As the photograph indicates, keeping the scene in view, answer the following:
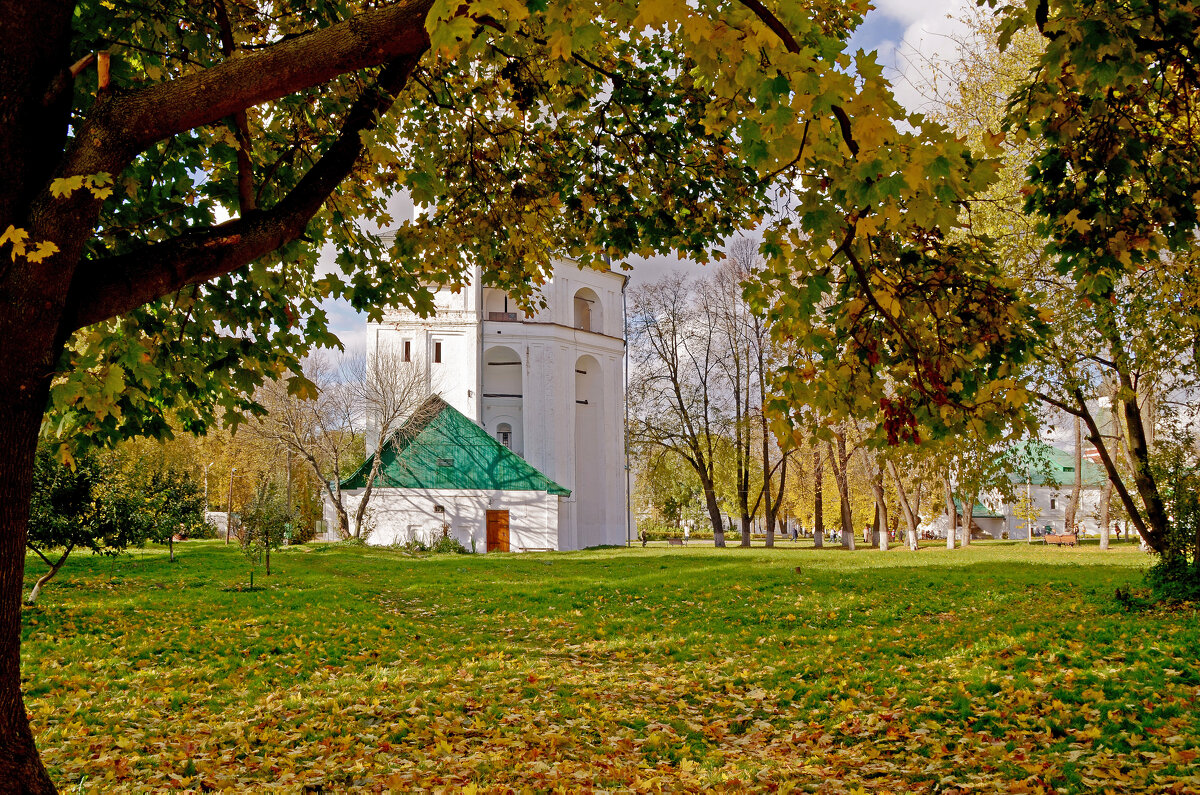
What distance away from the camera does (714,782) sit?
5.08 meters

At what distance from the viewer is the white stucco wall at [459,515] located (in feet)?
119

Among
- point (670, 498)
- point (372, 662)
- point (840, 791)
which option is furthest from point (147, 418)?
point (670, 498)

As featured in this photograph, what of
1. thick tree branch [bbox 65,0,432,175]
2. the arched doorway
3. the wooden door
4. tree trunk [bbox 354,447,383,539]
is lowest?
the wooden door

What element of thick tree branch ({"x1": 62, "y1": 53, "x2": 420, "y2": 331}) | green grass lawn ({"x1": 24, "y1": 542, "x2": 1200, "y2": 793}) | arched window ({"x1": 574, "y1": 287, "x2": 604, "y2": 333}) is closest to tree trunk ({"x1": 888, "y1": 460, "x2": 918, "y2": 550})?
arched window ({"x1": 574, "y1": 287, "x2": 604, "y2": 333})

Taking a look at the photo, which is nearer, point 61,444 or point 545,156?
point 61,444

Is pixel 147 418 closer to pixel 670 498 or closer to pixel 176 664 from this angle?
pixel 176 664

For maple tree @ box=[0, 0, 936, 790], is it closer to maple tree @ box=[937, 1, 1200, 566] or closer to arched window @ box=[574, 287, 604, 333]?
maple tree @ box=[937, 1, 1200, 566]

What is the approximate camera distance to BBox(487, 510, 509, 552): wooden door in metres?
36.6

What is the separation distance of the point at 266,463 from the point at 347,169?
44.0m

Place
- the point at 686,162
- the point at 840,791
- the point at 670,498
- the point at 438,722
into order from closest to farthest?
the point at 840,791, the point at 438,722, the point at 686,162, the point at 670,498

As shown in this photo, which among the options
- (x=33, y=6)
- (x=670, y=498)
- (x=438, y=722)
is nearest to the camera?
(x=33, y=6)

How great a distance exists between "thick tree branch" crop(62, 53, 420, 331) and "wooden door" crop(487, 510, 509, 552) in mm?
32827

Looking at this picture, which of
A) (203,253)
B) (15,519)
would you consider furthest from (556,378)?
(15,519)

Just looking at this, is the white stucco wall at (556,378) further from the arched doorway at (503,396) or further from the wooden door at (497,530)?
the wooden door at (497,530)
